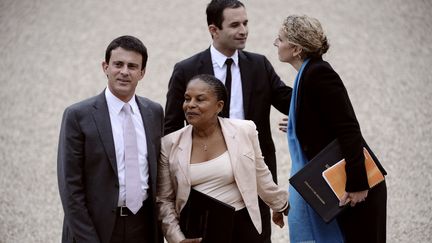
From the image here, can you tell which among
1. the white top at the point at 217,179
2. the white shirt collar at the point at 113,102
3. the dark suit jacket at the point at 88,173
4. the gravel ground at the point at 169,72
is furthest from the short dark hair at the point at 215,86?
the gravel ground at the point at 169,72

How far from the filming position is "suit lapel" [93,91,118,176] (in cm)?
289

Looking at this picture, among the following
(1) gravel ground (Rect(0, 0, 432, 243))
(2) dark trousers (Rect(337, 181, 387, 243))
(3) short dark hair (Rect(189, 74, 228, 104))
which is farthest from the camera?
(1) gravel ground (Rect(0, 0, 432, 243))

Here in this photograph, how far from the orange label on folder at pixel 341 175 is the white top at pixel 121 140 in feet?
2.81

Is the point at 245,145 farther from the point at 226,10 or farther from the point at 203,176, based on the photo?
the point at 226,10

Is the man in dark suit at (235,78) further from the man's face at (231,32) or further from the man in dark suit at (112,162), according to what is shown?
the man in dark suit at (112,162)

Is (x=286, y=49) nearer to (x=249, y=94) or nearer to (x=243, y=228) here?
(x=249, y=94)

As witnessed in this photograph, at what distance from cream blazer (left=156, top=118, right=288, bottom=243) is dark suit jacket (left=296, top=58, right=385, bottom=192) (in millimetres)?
294

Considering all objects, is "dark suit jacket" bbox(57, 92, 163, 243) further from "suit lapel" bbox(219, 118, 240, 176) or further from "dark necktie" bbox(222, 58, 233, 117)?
"dark necktie" bbox(222, 58, 233, 117)

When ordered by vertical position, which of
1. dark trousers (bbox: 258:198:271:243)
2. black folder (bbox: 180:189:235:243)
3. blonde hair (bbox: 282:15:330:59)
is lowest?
dark trousers (bbox: 258:198:271:243)

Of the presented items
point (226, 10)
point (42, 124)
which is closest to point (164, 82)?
point (42, 124)

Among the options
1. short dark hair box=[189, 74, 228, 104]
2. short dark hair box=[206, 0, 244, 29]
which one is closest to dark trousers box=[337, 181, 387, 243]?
short dark hair box=[189, 74, 228, 104]

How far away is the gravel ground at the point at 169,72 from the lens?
609 centimetres

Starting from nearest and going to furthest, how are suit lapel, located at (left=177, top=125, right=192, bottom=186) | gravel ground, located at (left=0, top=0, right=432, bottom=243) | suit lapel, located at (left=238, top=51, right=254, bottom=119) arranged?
suit lapel, located at (left=177, top=125, right=192, bottom=186) < suit lapel, located at (left=238, top=51, right=254, bottom=119) < gravel ground, located at (left=0, top=0, right=432, bottom=243)

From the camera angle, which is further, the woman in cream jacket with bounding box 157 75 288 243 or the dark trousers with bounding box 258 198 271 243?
the dark trousers with bounding box 258 198 271 243
